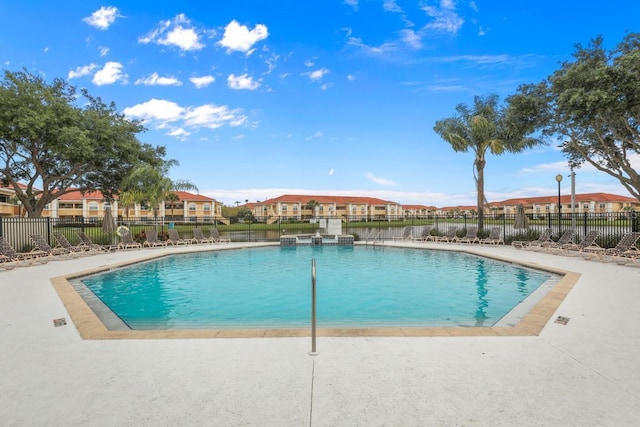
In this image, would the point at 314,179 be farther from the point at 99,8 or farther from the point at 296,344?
the point at 296,344

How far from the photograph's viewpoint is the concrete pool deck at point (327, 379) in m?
2.62

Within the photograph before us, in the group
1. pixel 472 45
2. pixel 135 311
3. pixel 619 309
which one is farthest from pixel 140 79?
pixel 619 309

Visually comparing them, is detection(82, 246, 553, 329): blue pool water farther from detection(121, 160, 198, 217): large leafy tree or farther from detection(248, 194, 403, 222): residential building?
detection(248, 194, 403, 222): residential building

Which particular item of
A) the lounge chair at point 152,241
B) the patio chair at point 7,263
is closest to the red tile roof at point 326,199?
the lounge chair at point 152,241

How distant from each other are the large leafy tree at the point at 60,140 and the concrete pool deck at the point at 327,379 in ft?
53.2

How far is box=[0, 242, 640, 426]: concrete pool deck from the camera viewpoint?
2619mm

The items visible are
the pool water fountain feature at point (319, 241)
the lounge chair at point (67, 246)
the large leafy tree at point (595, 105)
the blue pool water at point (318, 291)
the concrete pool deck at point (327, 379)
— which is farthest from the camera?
the pool water fountain feature at point (319, 241)

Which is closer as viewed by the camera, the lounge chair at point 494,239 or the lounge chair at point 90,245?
the lounge chair at point 90,245

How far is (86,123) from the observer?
19469 mm

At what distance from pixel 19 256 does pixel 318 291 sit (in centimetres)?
1167

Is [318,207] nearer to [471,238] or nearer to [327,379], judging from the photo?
[471,238]

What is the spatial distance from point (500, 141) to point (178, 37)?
60.3ft

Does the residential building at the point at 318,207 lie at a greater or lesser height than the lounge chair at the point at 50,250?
greater

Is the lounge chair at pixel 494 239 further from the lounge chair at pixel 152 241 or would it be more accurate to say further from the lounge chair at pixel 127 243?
the lounge chair at pixel 127 243
